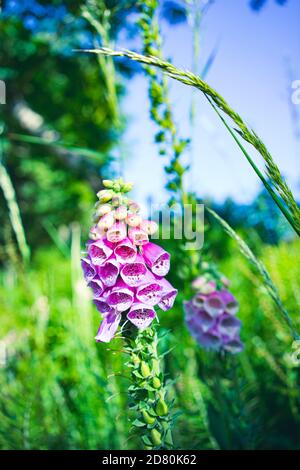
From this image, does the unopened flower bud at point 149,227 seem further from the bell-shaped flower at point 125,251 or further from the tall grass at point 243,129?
the tall grass at point 243,129

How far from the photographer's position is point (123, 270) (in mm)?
570

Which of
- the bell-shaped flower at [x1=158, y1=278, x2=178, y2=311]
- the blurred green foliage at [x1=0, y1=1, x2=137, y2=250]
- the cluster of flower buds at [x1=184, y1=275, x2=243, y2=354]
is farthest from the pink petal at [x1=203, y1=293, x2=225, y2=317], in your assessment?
the blurred green foliage at [x1=0, y1=1, x2=137, y2=250]

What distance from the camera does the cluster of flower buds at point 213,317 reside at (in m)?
0.92

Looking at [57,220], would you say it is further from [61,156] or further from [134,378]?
[134,378]

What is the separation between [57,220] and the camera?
7547 mm

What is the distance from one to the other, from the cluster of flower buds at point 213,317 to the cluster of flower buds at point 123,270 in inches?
14.1

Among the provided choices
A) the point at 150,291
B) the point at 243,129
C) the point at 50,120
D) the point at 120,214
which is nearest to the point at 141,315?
the point at 150,291

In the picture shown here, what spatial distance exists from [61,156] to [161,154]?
7.22 metres

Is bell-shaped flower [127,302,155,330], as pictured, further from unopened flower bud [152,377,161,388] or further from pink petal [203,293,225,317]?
pink petal [203,293,225,317]

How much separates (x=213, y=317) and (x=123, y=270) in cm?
41

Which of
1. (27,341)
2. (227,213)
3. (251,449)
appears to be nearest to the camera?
(251,449)

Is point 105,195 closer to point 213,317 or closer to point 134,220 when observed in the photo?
point 134,220
